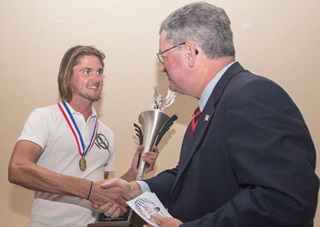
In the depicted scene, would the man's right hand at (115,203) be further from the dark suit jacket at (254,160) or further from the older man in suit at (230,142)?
the dark suit jacket at (254,160)

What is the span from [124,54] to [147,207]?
177 cm

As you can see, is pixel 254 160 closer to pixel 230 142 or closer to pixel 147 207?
pixel 230 142

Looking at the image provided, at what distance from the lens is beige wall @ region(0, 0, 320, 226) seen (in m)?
→ 2.81

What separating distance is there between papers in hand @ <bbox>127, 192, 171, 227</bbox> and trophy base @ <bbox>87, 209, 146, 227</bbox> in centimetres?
40

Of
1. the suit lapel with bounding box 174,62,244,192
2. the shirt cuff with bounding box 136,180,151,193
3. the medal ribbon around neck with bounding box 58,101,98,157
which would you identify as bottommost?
the shirt cuff with bounding box 136,180,151,193

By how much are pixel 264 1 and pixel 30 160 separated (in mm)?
2093

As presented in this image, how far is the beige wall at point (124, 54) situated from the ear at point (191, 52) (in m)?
1.47

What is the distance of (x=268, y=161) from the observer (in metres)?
1.02

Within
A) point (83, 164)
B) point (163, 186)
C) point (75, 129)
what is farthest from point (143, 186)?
point (75, 129)

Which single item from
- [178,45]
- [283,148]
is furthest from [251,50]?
[283,148]

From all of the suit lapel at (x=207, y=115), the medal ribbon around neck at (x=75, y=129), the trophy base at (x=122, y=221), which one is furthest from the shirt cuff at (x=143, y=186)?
the suit lapel at (x=207, y=115)

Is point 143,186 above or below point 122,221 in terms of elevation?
above

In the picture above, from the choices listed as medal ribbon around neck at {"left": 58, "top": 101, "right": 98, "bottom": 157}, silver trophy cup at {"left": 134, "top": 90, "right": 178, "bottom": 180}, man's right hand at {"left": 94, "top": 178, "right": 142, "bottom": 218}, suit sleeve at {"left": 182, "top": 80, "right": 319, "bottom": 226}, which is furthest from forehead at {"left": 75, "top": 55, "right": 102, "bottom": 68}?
suit sleeve at {"left": 182, "top": 80, "right": 319, "bottom": 226}

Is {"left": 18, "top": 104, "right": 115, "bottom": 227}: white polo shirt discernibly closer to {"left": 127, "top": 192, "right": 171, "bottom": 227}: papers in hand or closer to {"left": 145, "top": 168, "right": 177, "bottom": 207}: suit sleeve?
{"left": 145, "top": 168, "right": 177, "bottom": 207}: suit sleeve
